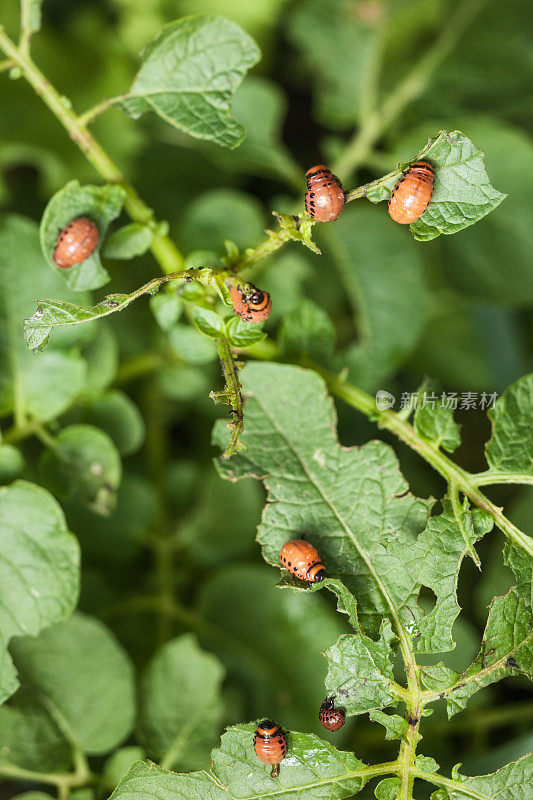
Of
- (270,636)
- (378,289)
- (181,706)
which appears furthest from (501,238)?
(181,706)

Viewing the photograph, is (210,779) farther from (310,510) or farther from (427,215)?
(427,215)

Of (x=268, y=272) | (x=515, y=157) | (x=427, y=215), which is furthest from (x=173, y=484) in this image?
(x=515, y=157)

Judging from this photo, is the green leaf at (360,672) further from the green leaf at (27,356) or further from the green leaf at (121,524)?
the green leaf at (121,524)

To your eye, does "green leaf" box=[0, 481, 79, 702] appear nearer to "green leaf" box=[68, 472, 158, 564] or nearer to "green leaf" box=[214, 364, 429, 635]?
"green leaf" box=[214, 364, 429, 635]

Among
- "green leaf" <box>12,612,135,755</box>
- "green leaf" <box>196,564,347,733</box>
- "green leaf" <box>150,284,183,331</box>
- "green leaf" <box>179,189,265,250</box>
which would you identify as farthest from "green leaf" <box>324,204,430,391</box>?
"green leaf" <box>12,612,135,755</box>

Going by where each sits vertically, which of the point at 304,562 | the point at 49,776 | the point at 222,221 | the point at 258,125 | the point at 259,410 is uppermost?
the point at 258,125

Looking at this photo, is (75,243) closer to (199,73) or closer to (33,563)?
(199,73)
